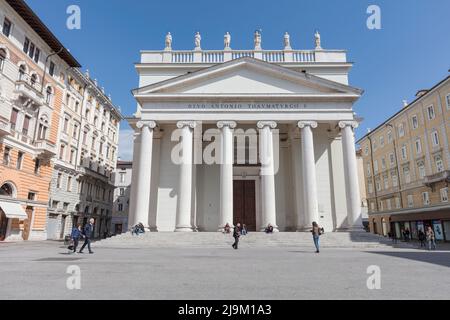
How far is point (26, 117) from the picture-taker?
30.0 m

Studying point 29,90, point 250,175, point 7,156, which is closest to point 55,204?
point 7,156

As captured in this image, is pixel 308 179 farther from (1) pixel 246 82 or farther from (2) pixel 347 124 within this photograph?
(1) pixel 246 82

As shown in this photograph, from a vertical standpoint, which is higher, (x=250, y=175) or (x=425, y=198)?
(x=250, y=175)

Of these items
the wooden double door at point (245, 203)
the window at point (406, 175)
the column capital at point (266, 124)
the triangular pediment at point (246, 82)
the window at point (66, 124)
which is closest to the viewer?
the column capital at point (266, 124)

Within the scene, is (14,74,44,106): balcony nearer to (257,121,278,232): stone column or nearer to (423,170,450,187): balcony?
(257,121,278,232): stone column

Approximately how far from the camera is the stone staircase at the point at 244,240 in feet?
68.3

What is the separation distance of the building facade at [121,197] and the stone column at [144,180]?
31.1 metres

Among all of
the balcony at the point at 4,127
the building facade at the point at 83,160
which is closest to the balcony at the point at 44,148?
the building facade at the point at 83,160

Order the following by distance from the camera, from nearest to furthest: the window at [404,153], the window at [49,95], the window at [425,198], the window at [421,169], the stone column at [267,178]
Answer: the stone column at [267,178] → the window at [49,95] → the window at [425,198] → the window at [421,169] → the window at [404,153]

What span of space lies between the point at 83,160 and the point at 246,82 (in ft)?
87.5

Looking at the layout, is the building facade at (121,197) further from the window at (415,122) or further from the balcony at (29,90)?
the window at (415,122)

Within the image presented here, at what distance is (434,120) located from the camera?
119 feet

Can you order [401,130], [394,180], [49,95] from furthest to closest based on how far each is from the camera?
[394,180] < [401,130] < [49,95]

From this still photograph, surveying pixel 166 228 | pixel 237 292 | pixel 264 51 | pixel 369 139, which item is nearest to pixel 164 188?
pixel 166 228
